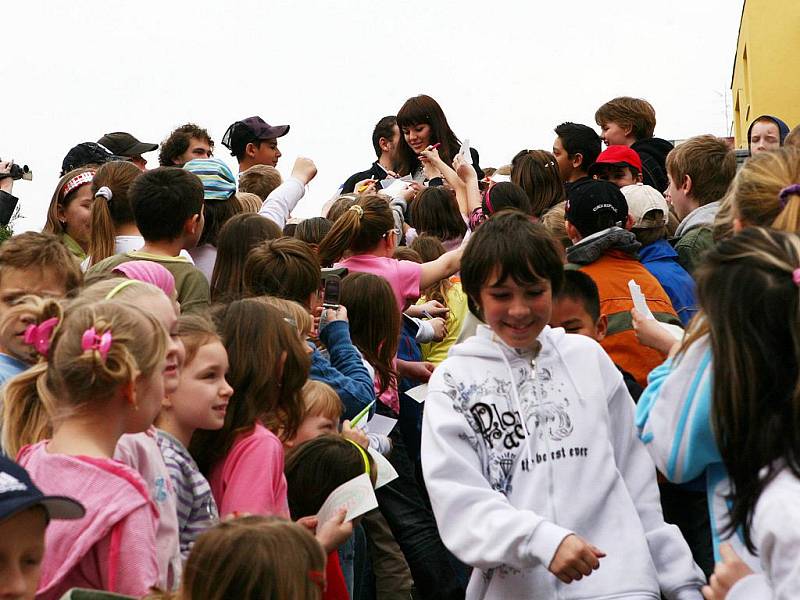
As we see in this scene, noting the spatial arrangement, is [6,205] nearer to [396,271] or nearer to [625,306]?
[396,271]

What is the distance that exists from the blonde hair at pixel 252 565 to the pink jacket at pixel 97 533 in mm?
184

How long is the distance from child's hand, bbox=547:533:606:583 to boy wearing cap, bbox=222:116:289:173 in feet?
21.3

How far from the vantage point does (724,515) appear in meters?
3.20

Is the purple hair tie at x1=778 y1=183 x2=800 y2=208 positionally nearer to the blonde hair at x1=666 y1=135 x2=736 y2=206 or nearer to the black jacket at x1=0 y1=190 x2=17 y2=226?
the blonde hair at x1=666 y1=135 x2=736 y2=206

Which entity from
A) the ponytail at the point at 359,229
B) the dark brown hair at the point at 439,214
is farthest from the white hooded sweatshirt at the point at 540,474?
the dark brown hair at the point at 439,214

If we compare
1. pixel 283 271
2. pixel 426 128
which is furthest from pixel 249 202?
pixel 283 271

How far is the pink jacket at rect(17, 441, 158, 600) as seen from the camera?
10.9ft

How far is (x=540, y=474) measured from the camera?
3.86 meters

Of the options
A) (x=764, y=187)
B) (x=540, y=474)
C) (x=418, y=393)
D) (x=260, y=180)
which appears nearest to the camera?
(x=540, y=474)

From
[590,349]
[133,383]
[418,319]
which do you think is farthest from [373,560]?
[133,383]

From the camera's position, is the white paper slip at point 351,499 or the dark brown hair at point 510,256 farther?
the white paper slip at point 351,499

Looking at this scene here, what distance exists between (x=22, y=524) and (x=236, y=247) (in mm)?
3264

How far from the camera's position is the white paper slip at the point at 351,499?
4449 millimetres

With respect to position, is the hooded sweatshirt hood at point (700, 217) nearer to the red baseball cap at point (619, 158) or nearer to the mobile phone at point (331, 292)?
the red baseball cap at point (619, 158)
